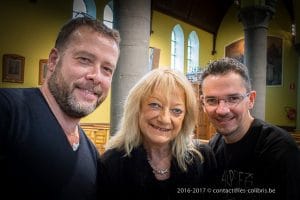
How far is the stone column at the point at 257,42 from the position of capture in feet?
29.6

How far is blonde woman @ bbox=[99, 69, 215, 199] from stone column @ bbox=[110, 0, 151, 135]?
2.77 meters

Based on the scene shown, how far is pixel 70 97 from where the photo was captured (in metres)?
1.79

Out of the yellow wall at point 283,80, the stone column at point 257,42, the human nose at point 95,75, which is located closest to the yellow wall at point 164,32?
the yellow wall at point 283,80

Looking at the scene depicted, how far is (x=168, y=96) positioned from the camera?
2.02 metres

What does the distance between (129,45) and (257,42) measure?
528 centimetres

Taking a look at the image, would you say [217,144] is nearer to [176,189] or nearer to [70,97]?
[176,189]

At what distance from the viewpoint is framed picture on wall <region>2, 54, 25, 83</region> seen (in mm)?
9195

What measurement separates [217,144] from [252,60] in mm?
7283

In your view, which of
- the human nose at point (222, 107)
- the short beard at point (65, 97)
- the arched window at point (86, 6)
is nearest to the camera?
→ the short beard at point (65, 97)

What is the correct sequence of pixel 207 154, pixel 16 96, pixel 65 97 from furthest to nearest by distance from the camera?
pixel 207 154, pixel 65 97, pixel 16 96

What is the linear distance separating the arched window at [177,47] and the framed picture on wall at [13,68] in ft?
25.0

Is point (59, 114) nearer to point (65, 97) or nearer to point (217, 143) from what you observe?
point (65, 97)

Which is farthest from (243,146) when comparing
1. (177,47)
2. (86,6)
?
(177,47)

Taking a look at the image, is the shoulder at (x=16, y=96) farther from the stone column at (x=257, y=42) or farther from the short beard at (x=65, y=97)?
the stone column at (x=257, y=42)
